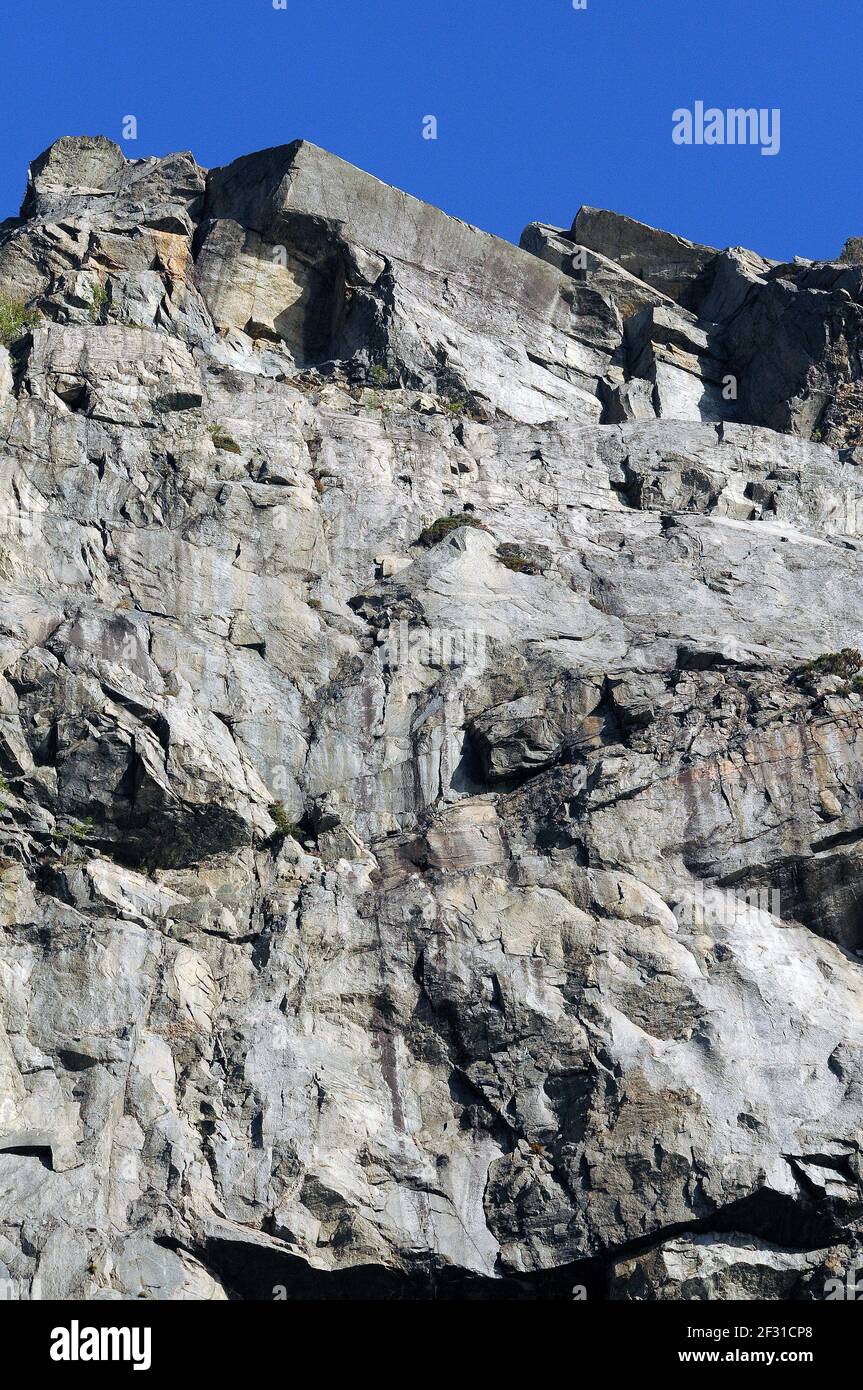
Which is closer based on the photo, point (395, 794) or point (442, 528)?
point (395, 794)

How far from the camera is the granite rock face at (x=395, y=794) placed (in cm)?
2602

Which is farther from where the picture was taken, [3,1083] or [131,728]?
[131,728]

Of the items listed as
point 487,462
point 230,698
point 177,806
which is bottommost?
point 177,806

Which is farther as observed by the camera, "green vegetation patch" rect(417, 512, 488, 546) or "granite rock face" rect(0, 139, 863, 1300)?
"green vegetation patch" rect(417, 512, 488, 546)

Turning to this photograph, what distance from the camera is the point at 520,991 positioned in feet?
92.4

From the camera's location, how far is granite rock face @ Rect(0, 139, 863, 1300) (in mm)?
26016

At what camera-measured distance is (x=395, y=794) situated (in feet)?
103

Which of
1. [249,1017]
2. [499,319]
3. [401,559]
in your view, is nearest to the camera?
[249,1017]

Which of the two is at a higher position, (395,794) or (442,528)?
(442,528)

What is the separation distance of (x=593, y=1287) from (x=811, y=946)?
6959mm

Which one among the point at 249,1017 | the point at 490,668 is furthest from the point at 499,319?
the point at 249,1017

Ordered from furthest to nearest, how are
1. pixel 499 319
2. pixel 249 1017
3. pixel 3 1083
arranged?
1. pixel 499 319
2. pixel 249 1017
3. pixel 3 1083

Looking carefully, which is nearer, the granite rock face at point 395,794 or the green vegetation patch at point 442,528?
the granite rock face at point 395,794

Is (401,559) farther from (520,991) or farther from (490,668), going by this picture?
(520,991)
